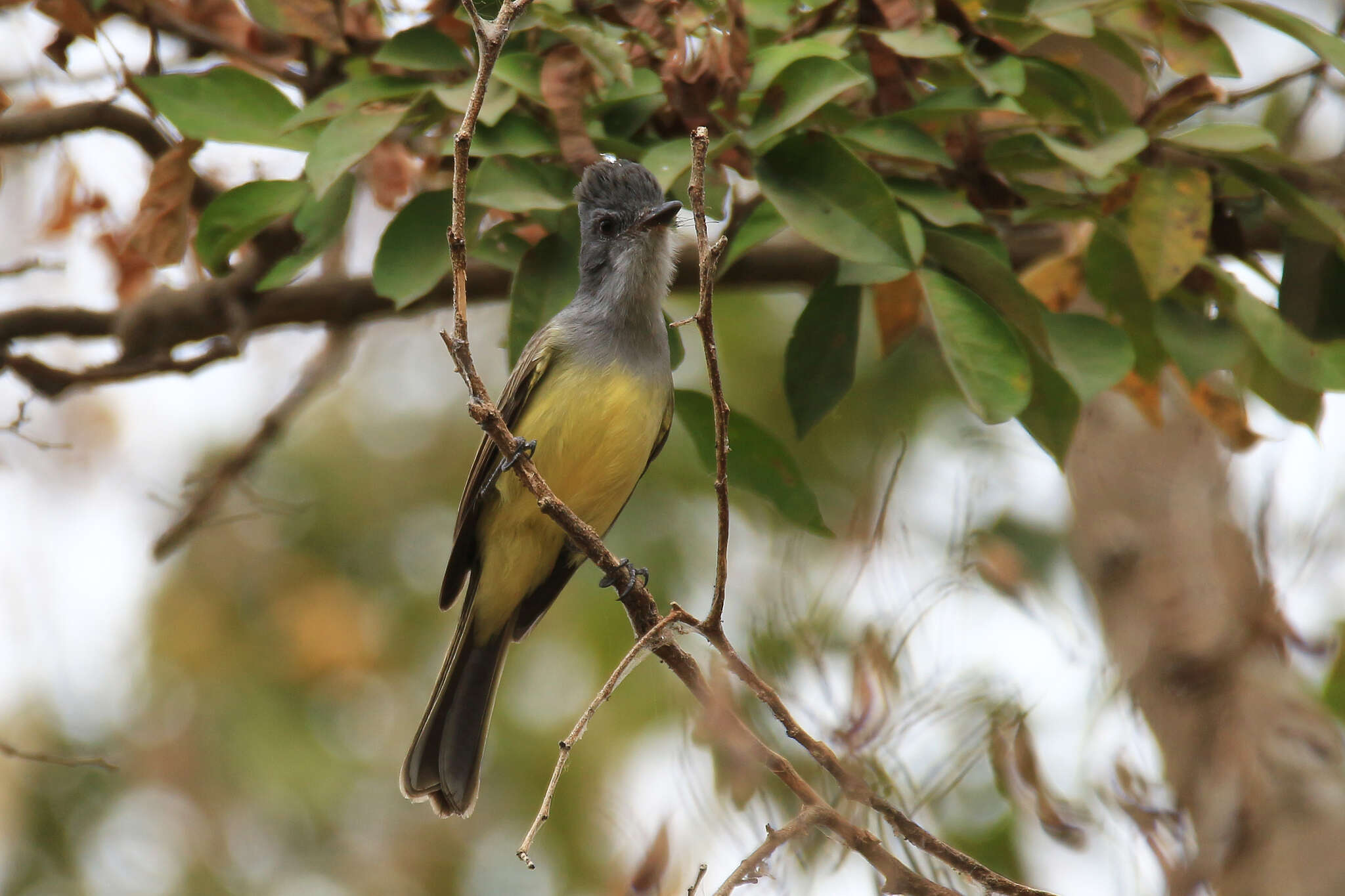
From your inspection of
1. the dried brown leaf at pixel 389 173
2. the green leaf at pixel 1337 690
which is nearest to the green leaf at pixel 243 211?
the dried brown leaf at pixel 389 173

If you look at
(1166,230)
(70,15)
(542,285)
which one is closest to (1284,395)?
(1166,230)

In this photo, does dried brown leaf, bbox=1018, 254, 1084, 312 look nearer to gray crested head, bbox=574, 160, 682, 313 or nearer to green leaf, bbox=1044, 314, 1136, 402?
green leaf, bbox=1044, 314, 1136, 402

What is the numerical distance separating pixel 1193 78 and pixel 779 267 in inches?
50.4

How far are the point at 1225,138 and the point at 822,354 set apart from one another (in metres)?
0.93

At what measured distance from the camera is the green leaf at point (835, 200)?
2.42 m

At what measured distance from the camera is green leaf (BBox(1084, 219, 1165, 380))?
287 centimetres

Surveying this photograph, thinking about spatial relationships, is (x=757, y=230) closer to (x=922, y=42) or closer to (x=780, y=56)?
(x=780, y=56)

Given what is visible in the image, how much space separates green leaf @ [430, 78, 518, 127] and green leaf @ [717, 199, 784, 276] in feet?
1.77

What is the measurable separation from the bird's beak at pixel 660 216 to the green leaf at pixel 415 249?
585mm

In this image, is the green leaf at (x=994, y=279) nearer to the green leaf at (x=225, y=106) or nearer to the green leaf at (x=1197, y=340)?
the green leaf at (x=1197, y=340)

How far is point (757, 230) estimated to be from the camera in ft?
8.70

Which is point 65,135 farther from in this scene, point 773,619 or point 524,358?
point 773,619

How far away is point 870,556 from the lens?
7.76ft

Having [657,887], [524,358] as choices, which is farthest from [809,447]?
[657,887]
